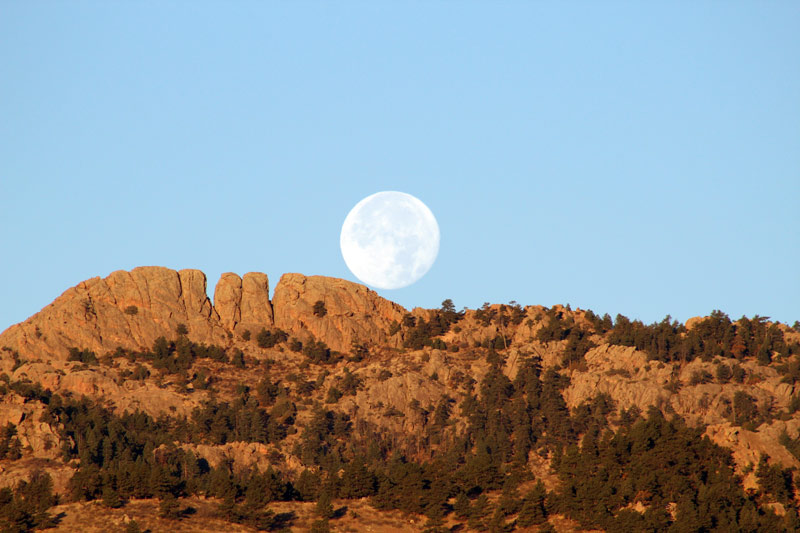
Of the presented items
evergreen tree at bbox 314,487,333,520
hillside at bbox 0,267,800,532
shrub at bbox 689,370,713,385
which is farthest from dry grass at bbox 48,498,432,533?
shrub at bbox 689,370,713,385

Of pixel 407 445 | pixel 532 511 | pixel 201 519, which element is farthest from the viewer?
pixel 407 445

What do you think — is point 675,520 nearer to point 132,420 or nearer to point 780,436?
point 780,436

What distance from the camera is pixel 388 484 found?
13988cm

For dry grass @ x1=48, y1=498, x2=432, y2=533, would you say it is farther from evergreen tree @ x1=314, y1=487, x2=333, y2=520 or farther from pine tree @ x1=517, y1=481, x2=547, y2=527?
pine tree @ x1=517, y1=481, x2=547, y2=527

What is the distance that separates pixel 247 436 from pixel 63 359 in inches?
1403

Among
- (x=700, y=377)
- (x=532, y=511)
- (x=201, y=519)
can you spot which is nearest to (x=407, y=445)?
(x=700, y=377)

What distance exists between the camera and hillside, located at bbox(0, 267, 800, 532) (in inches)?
5182

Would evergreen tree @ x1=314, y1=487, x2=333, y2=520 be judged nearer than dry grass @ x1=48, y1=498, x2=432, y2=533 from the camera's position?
No

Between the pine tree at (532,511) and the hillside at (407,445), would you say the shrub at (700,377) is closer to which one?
the hillside at (407,445)

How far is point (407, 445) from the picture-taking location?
184 meters

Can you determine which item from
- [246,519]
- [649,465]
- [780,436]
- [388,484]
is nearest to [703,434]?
[780,436]

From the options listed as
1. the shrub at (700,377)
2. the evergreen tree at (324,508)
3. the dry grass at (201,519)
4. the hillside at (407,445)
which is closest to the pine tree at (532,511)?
the hillside at (407,445)

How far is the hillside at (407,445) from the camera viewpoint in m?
132

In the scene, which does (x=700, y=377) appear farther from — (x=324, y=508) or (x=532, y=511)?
(x=324, y=508)
